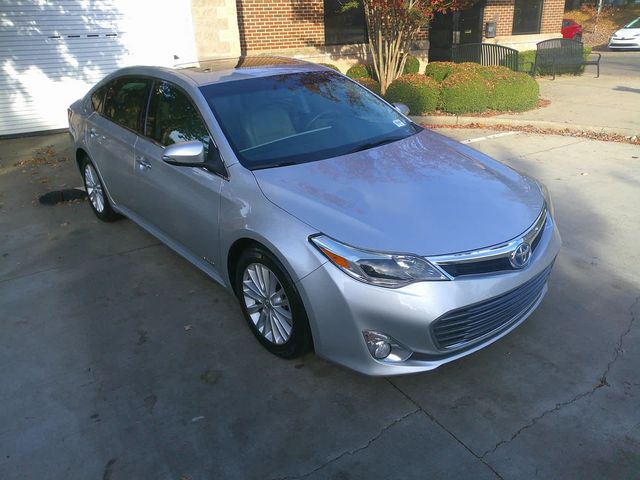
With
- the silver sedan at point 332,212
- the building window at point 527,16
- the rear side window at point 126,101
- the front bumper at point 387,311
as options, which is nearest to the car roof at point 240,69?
the silver sedan at point 332,212

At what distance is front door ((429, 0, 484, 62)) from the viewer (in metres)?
15.0

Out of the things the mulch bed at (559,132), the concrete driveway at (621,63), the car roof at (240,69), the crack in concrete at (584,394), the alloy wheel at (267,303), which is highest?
the car roof at (240,69)

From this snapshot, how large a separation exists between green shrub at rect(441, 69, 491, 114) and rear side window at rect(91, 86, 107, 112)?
6.10m

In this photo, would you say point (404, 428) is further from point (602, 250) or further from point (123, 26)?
point (123, 26)

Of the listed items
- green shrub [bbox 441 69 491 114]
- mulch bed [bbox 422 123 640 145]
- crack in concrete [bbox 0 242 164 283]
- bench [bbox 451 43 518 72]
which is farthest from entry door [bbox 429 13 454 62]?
crack in concrete [bbox 0 242 164 283]

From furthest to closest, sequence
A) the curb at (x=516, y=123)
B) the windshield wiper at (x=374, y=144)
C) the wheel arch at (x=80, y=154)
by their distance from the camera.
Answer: the curb at (x=516, y=123), the wheel arch at (x=80, y=154), the windshield wiper at (x=374, y=144)

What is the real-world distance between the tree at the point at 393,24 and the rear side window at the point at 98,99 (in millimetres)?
6126

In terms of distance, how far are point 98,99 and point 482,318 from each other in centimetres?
418

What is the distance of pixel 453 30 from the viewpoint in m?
15.6

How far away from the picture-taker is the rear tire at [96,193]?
5.17 m

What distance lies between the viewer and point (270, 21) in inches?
441

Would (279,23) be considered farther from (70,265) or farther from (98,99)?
(70,265)

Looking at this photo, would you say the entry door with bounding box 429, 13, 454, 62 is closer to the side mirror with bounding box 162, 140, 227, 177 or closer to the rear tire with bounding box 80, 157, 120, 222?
the rear tire with bounding box 80, 157, 120, 222

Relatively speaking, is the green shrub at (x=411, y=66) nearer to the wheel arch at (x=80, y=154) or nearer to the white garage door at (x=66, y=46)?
the white garage door at (x=66, y=46)
